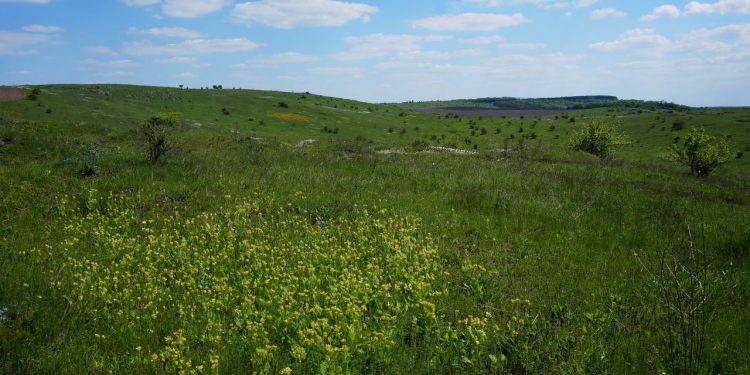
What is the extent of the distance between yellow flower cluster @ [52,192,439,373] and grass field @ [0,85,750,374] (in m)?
0.04

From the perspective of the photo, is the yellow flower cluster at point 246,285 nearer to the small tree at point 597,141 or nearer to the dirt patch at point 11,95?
the small tree at point 597,141

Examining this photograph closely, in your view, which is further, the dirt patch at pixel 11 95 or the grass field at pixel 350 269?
the dirt patch at pixel 11 95

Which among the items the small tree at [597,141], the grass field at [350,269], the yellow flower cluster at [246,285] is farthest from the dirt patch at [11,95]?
the small tree at [597,141]

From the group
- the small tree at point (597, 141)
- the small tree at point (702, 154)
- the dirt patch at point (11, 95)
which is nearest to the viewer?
the small tree at point (702, 154)

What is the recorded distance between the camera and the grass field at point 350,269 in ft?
15.5

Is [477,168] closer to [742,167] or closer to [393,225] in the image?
[393,225]

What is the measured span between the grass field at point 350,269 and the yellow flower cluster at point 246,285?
4cm

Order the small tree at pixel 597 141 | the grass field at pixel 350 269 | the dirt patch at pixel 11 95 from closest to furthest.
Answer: the grass field at pixel 350 269
the small tree at pixel 597 141
the dirt patch at pixel 11 95

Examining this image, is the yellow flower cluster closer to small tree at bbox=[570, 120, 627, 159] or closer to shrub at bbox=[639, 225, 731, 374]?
shrub at bbox=[639, 225, 731, 374]

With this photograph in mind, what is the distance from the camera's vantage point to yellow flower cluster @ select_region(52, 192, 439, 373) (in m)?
4.80

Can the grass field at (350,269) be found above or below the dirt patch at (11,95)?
below

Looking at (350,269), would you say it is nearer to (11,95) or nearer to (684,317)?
(684,317)

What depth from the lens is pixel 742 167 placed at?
1666 inches

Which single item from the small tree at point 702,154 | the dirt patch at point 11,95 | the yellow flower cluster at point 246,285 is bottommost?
the yellow flower cluster at point 246,285
